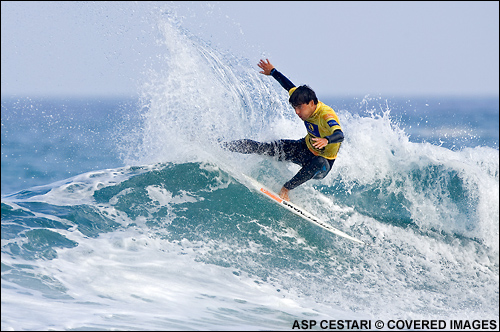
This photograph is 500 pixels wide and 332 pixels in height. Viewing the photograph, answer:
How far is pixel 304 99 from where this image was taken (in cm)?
640

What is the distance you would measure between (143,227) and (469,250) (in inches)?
195

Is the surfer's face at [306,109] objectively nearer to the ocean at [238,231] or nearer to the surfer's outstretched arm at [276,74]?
the surfer's outstretched arm at [276,74]

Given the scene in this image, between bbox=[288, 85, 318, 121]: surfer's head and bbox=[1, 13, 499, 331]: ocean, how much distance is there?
1808 millimetres

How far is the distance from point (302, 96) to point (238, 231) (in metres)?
2.28

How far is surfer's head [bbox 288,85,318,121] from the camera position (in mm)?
6410

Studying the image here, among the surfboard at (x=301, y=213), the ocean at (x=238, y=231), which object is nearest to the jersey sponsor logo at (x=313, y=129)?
the surfboard at (x=301, y=213)

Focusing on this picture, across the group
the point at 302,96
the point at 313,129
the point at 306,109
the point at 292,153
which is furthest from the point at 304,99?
the point at 292,153

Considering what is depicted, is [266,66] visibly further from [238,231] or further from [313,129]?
[238,231]

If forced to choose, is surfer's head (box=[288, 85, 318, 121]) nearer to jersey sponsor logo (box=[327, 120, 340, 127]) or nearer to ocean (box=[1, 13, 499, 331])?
jersey sponsor logo (box=[327, 120, 340, 127])

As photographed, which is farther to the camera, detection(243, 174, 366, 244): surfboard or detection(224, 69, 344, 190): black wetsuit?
detection(243, 174, 366, 244): surfboard

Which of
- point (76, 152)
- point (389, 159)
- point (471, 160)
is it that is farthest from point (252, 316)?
point (76, 152)

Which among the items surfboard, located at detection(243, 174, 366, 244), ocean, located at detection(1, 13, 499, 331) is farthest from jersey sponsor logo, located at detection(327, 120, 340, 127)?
ocean, located at detection(1, 13, 499, 331)

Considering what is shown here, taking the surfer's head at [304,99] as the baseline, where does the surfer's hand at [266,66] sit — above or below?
above

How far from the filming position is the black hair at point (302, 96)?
6.41 metres
